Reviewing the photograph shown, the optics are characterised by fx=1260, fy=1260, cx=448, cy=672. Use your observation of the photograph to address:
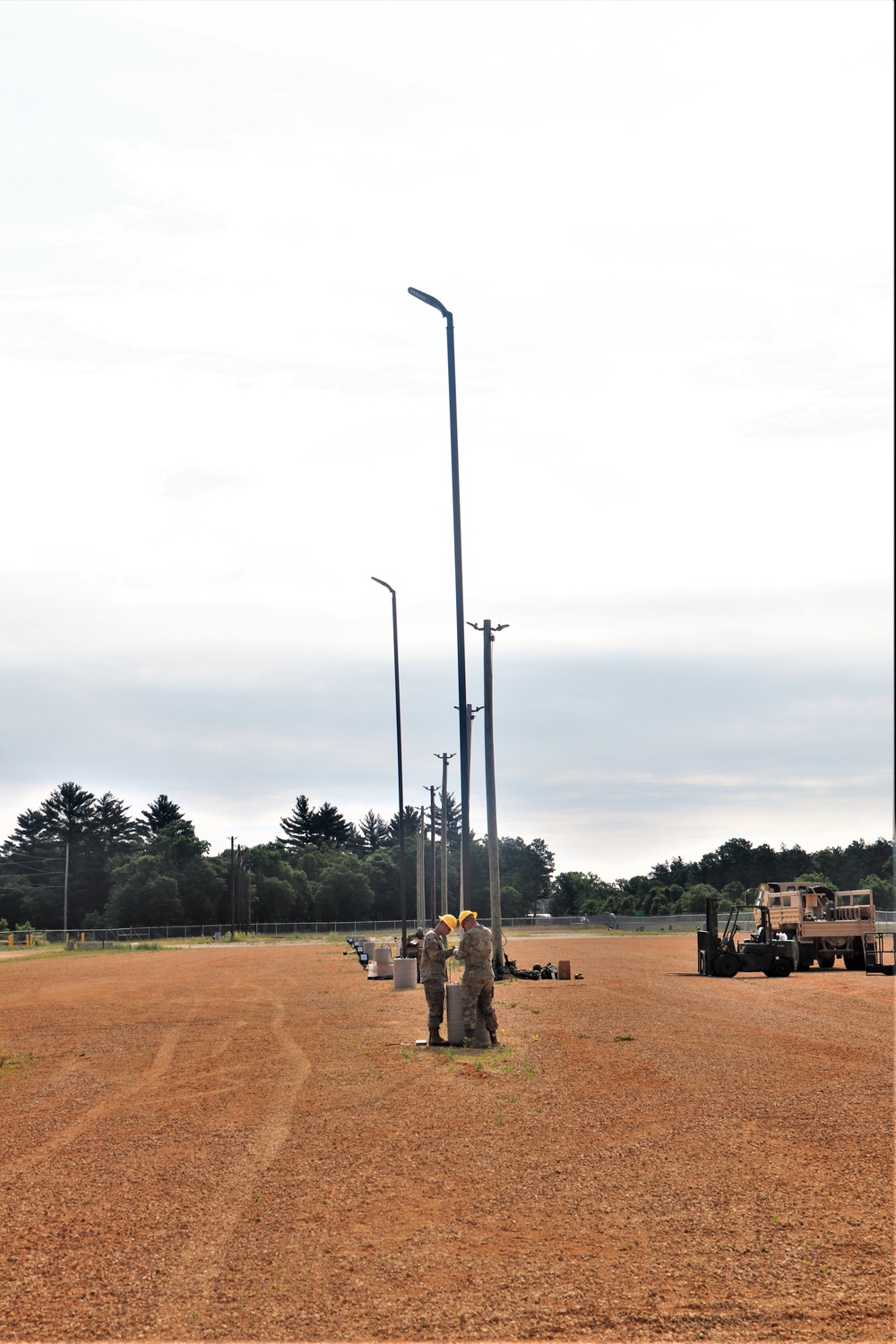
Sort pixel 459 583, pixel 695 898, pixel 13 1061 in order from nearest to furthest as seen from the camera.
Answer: pixel 13 1061
pixel 459 583
pixel 695 898

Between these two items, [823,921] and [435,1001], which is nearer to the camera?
[435,1001]

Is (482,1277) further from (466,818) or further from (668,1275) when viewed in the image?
(466,818)

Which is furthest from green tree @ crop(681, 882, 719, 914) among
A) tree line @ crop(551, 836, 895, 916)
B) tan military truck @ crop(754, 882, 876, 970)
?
tan military truck @ crop(754, 882, 876, 970)

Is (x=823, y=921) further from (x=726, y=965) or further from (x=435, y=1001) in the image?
(x=435, y=1001)

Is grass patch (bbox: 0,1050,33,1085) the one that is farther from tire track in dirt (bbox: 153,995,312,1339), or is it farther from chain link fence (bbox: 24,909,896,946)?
chain link fence (bbox: 24,909,896,946)

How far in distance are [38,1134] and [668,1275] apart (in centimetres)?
738

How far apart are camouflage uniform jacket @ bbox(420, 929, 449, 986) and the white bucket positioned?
41.6 feet

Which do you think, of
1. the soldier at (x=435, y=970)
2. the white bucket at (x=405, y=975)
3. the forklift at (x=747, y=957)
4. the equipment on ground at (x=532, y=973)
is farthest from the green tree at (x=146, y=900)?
the soldier at (x=435, y=970)

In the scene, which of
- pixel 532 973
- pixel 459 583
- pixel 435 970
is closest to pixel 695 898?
pixel 532 973

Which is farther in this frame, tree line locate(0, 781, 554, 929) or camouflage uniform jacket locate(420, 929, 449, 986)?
tree line locate(0, 781, 554, 929)

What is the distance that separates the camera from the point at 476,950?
17.5 metres

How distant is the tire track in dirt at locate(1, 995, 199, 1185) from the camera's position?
1108 cm

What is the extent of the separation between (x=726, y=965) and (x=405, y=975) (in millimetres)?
11550

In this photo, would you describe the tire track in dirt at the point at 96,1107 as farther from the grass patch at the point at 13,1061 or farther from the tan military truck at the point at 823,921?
the tan military truck at the point at 823,921
